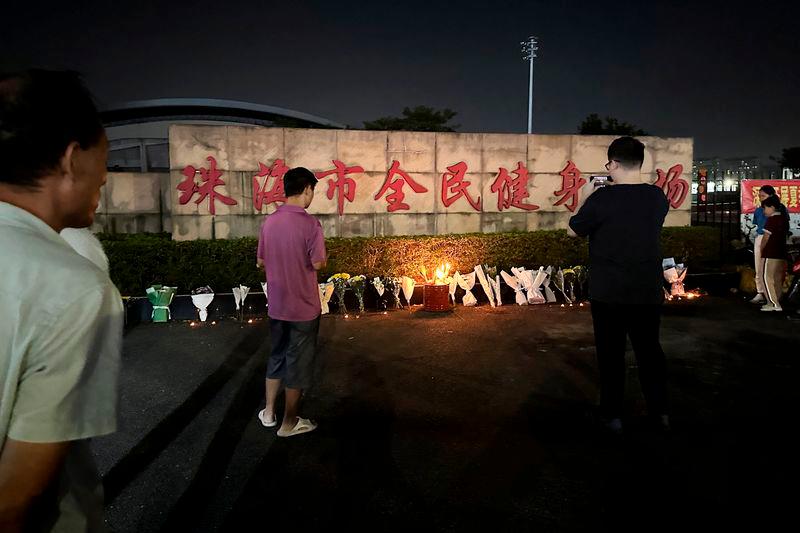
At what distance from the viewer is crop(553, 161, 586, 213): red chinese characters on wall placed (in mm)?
10477

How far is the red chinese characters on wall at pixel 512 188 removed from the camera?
10.2 meters

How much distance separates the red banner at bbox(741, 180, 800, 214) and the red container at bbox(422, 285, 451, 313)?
282 inches

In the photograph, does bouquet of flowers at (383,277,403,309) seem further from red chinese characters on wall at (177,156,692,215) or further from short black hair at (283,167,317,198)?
short black hair at (283,167,317,198)

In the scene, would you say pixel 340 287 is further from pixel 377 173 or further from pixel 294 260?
pixel 294 260

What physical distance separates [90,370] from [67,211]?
352mm

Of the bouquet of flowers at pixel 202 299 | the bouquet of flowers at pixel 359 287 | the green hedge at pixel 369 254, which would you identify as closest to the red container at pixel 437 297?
the bouquet of flowers at pixel 359 287

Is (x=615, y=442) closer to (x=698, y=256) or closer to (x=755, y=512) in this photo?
(x=755, y=512)

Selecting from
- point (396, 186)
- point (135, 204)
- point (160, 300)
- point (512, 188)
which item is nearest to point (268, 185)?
point (396, 186)

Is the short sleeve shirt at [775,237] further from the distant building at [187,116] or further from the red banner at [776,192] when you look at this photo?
the distant building at [187,116]

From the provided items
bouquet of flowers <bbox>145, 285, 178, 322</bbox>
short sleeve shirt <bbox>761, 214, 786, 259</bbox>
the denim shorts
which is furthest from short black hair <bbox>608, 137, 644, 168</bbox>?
bouquet of flowers <bbox>145, 285, 178, 322</bbox>

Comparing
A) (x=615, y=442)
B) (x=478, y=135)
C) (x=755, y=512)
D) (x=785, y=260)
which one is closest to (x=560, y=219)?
(x=478, y=135)

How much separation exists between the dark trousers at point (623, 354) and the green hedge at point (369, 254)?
524cm

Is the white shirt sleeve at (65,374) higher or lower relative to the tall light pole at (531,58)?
lower

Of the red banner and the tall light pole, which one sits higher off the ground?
the tall light pole
